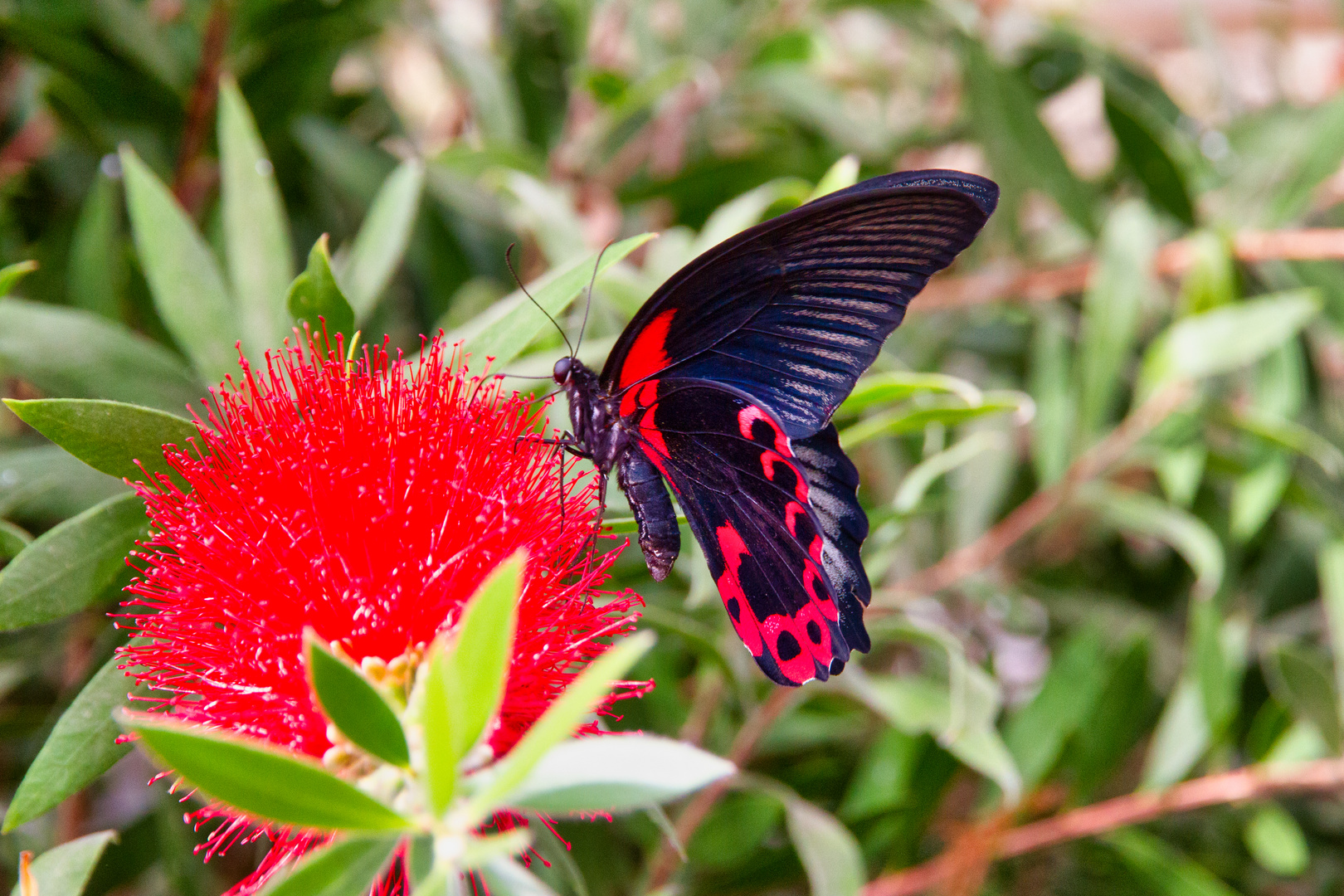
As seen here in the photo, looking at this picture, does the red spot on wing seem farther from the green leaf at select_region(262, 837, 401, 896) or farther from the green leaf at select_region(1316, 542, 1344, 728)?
the green leaf at select_region(1316, 542, 1344, 728)

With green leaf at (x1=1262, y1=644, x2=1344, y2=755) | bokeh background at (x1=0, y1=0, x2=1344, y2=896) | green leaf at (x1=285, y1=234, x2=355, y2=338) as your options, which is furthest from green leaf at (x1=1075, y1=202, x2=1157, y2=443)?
green leaf at (x1=285, y1=234, x2=355, y2=338)

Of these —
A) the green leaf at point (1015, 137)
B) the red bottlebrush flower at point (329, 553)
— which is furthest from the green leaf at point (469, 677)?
the green leaf at point (1015, 137)

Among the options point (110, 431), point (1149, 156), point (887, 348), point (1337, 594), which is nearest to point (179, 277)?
point (110, 431)

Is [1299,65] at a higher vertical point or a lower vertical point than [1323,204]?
lower

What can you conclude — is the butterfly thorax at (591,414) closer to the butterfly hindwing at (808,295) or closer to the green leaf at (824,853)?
the butterfly hindwing at (808,295)

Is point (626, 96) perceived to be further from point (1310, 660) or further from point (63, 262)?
point (1310, 660)

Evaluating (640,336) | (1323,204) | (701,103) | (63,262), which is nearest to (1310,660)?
(1323,204)
